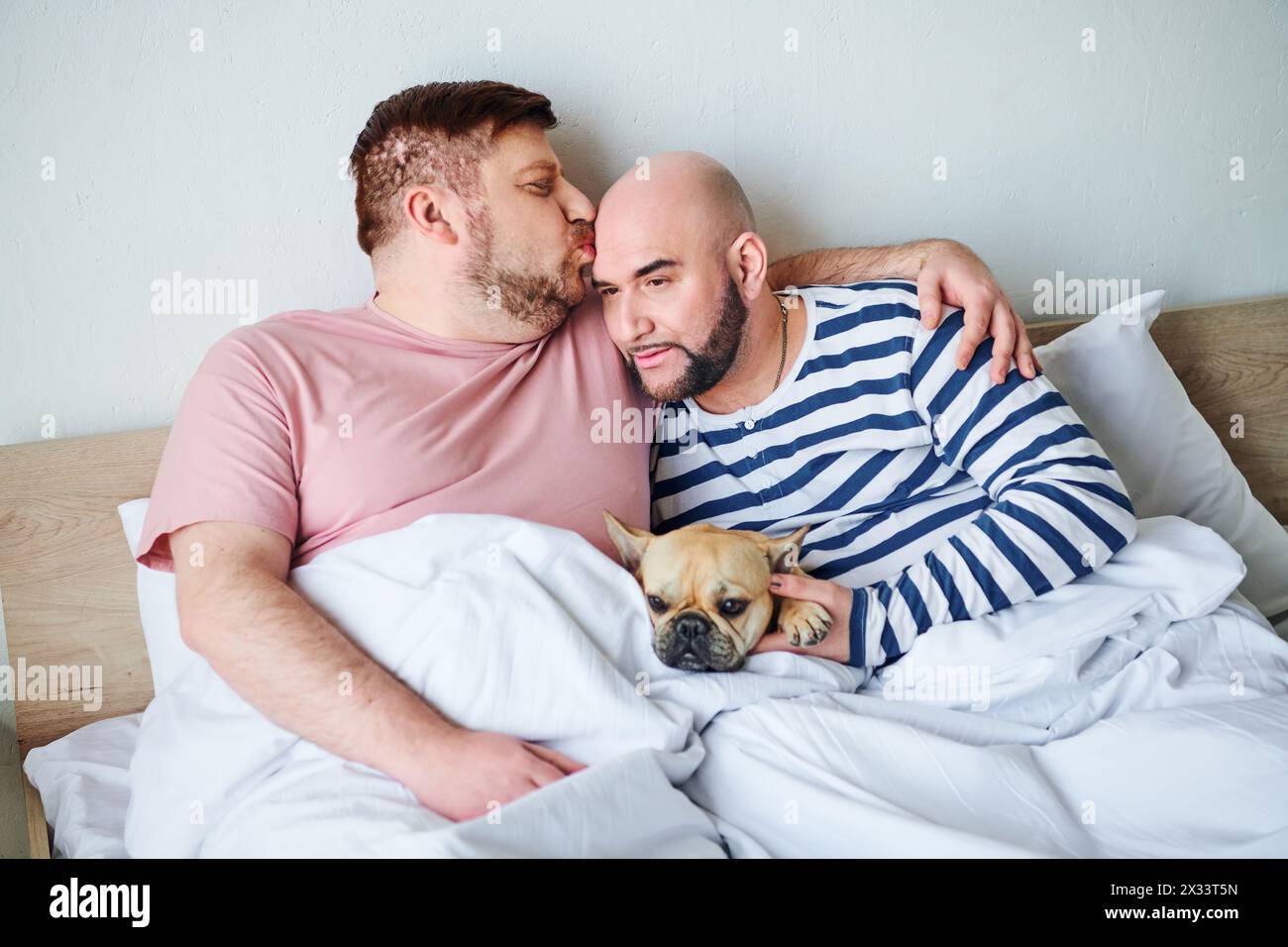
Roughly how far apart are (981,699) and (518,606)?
616 mm

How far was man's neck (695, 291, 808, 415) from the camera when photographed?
1541 mm

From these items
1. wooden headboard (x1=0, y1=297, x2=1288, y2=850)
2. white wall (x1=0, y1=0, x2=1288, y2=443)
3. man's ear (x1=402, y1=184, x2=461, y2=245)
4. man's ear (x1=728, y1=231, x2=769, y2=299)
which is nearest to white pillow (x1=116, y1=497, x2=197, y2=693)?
wooden headboard (x1=0, y1=297, x2=1288, y2=850)

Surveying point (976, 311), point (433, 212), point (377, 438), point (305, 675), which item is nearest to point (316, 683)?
point (305, 675)

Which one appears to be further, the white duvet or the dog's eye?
the dog's eye

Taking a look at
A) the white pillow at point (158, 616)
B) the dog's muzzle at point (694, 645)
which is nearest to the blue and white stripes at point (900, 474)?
the dog's muzzle at point (694, 645)

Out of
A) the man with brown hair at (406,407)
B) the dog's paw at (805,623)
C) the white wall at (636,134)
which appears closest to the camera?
the man with brown hair at (406,407)

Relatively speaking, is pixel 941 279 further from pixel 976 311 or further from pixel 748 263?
pixel 748 263

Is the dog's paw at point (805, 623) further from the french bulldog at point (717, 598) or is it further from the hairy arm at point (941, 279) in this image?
the hairy arm at point (941, 279)

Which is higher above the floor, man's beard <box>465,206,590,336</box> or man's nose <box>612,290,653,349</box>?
man's beard <box>465,206,590,336</box>

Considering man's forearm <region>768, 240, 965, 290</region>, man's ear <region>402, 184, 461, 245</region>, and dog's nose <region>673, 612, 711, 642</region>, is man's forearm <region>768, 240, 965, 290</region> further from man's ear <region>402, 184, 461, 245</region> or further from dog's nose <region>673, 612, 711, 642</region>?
dog's nose <region>673, 612, 711, 642</region>

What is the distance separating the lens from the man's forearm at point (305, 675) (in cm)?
111

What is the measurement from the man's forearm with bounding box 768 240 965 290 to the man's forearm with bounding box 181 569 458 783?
975mm
